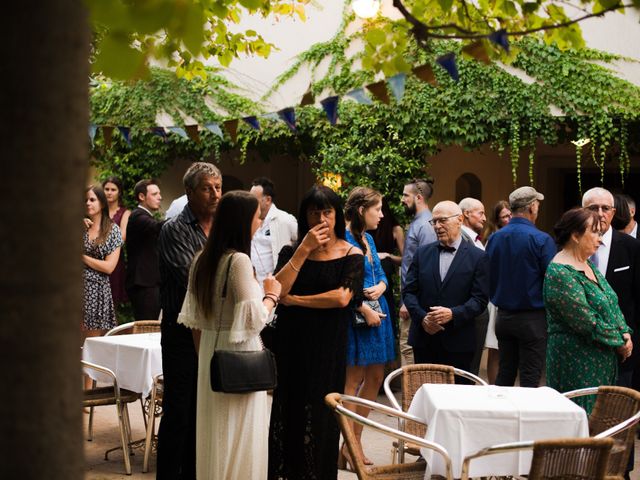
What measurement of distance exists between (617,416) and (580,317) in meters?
0.88

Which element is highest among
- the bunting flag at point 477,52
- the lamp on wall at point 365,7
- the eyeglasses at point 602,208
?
the lamp on wall at point 365,7

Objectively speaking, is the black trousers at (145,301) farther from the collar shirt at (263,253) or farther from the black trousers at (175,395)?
the black trousers at (175,395)

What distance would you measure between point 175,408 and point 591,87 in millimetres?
7458

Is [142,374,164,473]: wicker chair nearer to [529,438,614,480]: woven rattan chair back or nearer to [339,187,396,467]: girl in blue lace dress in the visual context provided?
[339,187,396,467]: girl in blue lace dress

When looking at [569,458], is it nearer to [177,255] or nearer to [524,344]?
[177,255]

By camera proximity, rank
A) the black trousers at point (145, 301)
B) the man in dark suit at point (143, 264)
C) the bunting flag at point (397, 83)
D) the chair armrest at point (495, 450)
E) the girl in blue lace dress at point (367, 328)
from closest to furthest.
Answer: the chair armrest at point (495, 450)
the bunting flag at point (397, 83)
the girl in blue lace dress at point (367, 328)
the man in dark suit at point (143, 264)
the black trousers at point (145, 301)

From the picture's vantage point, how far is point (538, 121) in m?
12.0

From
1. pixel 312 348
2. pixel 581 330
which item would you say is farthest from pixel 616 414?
pixel 312 348

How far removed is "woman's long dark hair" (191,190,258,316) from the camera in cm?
553

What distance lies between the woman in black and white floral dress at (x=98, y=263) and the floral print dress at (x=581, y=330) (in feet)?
15.3

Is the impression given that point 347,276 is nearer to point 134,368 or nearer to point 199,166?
point 199,166

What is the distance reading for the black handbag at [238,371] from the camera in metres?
5.46

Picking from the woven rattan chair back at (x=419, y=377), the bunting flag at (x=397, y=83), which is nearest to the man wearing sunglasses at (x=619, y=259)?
the woven rattan chair back at (x=419, y=377)

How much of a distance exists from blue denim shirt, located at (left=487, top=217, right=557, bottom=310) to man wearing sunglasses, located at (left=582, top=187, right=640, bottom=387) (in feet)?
1.66
